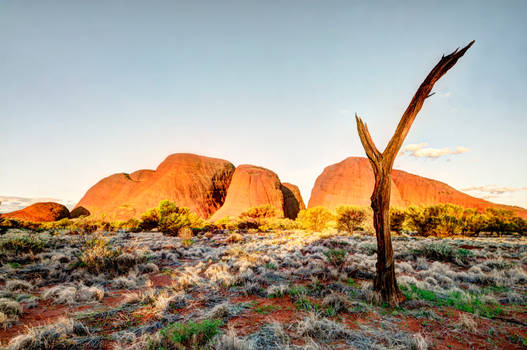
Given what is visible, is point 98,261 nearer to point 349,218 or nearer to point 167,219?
point 167,219

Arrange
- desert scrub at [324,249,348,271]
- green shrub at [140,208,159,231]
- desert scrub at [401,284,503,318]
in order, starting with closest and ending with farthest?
desert scrub at [401,284,503,318] < desert scrub at [324,249,348,271] < green shrub at [140,208,159,231]

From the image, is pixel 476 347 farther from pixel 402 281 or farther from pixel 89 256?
pixel 89 256

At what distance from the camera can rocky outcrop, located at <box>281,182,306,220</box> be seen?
45669 mm

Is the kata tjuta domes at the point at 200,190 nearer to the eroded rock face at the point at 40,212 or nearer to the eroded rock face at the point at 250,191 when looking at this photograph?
the eroded rock face at the point at 250,191

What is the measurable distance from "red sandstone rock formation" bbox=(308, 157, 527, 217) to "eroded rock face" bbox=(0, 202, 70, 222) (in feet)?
157

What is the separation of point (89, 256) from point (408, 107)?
9015 millimetres

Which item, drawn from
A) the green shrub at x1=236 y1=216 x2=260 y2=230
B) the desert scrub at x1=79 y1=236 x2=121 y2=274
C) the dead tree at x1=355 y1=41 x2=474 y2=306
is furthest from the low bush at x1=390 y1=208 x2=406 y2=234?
the desert scrub at x1=79 y1=236 x2=121 y2=274

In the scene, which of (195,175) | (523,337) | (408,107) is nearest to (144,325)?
(523,337)

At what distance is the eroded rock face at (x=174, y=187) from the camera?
39219 millimetres

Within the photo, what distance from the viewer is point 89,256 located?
6.54 metres

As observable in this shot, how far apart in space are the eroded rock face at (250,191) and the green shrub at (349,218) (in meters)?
17.3

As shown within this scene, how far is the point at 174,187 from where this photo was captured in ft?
132

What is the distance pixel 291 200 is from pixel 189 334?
46.5 meters

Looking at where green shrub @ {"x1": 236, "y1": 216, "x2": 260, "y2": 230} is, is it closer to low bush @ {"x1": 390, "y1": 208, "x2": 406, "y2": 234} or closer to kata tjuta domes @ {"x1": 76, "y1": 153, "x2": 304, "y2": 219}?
kata tjuta domes @ {"x1": 76, "y1": 153, "x2": 304, "y2": 219}
